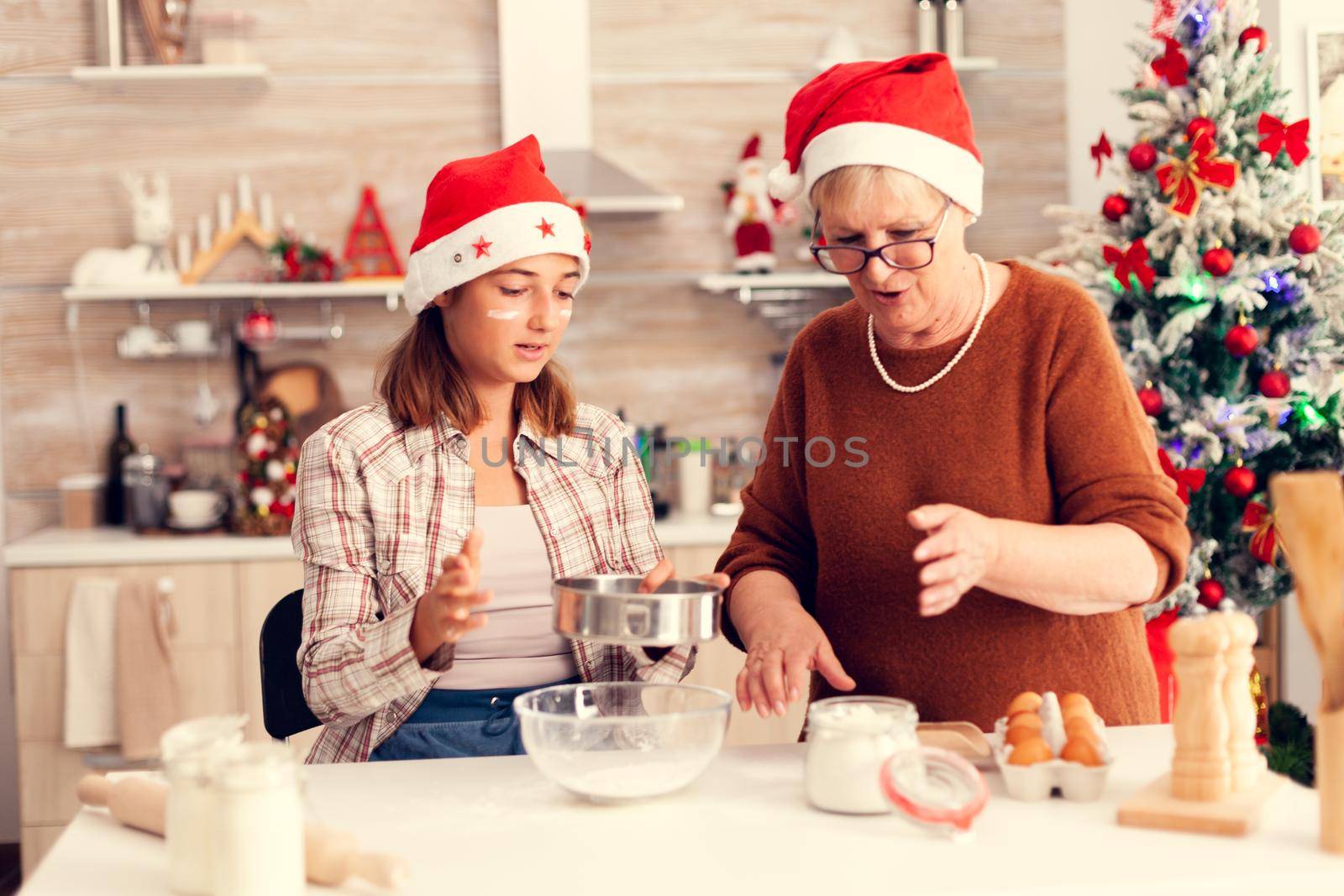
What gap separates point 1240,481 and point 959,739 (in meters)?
1.82

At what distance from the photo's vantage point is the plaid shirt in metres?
1.49

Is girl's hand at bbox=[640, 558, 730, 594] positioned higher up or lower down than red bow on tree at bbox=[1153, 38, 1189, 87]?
lower down

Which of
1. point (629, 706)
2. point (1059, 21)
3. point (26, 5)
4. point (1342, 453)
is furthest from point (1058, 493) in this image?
point (26, 5)

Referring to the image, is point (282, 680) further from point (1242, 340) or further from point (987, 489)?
point (1242, 340)

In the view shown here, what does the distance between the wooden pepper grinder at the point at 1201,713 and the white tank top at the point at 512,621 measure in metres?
0.78

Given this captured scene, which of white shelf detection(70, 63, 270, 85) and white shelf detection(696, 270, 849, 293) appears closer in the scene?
white shelf detection(70, 63, 270, 85)

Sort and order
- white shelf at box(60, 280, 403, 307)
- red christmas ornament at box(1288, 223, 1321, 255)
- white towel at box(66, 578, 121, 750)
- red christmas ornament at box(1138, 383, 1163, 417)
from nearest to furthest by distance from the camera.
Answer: red christmas ornament at box(1288, 223, 1321, 255) < red christmas ornament at box(1138, 383, 1163, 417) < white towel at box(66, 578, 121, 750) < white shelf at box(60, 280, 403, 307)

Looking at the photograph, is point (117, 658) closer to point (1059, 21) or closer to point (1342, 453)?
point (1342, 453)

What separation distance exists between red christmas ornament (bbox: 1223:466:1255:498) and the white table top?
5.74ft

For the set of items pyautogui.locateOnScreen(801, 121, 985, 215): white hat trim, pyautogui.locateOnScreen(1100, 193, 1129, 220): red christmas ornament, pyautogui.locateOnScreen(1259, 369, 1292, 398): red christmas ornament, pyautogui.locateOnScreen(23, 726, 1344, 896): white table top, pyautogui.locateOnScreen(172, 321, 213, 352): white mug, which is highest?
pyautogui.locateOnScreen(1100, 193, 1129, 220): red christmas ornament

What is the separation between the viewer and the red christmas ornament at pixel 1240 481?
2.87 meters

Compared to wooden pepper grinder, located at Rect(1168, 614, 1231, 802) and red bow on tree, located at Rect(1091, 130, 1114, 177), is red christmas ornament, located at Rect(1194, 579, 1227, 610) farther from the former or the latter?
wooden pepper grinder, located at Rect(1168, 614, 1231, 802)

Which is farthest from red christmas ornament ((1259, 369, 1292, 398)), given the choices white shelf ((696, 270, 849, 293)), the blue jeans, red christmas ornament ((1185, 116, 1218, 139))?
the blue jeans

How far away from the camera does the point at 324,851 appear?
1.04 meters
